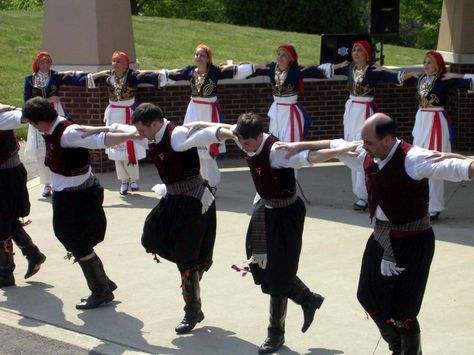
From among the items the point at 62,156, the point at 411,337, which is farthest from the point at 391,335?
the point at 62,156

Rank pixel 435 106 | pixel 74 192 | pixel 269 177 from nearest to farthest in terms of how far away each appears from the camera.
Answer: pixel 269 177 → pixel 74 192 → pixel 435 106

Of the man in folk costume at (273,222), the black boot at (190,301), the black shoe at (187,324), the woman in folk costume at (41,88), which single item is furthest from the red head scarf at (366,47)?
the black shoe at (187,324)

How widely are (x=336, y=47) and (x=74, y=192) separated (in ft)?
26.2

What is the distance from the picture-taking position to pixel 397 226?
561 centimetres

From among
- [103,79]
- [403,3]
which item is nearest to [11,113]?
[103,79]

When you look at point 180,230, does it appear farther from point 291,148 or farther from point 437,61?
point 437,61

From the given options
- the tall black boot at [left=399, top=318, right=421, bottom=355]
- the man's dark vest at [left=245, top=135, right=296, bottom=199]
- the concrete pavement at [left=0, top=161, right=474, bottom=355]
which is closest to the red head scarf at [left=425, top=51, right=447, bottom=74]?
the concrete pavement at [left=0, top=161, right=474, bottom=355]

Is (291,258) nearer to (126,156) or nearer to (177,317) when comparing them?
(177,317)

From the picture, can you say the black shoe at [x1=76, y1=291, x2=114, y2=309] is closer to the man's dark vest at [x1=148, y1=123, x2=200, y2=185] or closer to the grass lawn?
the man's dark vest at [x1=148, y1=123, x2=200, y2=185]

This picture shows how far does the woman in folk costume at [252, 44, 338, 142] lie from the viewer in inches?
430

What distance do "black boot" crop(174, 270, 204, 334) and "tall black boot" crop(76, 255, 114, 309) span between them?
86cm

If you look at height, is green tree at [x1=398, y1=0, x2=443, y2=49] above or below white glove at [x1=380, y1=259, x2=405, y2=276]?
above

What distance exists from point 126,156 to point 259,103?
10.1ft

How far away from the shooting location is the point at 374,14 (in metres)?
16.2
